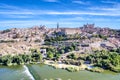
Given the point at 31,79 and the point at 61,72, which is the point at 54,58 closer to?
the point at 61,72

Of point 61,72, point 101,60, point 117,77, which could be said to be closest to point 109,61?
point 101,60

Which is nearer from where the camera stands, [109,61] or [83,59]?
[109,61]

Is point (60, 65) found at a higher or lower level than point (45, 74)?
higher

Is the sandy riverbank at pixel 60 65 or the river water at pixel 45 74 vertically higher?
the sandy riverbank at pixel 60 65

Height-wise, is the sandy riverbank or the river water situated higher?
the sandy riverbank

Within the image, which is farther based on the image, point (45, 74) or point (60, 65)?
point (60, 65)

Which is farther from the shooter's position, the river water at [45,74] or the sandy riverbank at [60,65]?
the sandy riverbank at [60,65]

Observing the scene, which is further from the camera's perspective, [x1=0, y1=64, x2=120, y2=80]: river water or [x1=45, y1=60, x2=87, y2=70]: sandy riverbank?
[x1=45, y1=60, x2=87, y2=70]: sandy riverbank

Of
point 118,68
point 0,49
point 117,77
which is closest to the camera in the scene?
point 117,77
